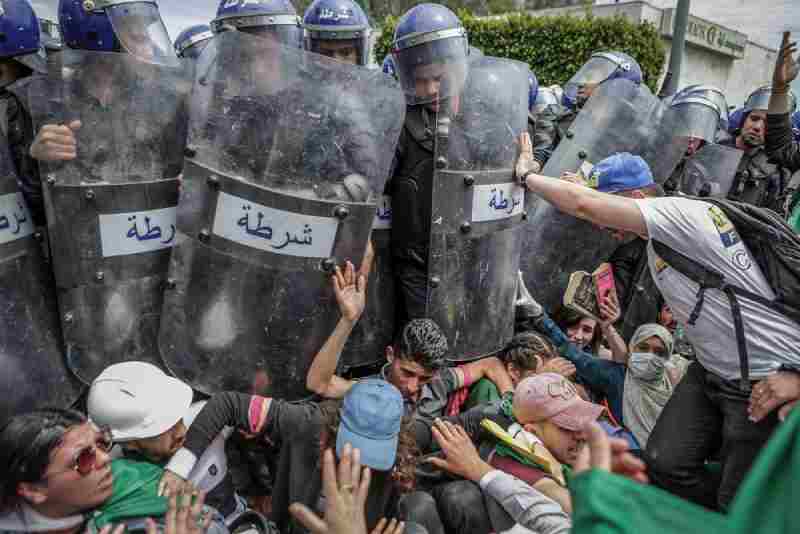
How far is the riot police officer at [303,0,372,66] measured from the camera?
10.1 ft

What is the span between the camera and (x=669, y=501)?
0.92 m

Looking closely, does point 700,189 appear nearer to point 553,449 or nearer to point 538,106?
point 538,106

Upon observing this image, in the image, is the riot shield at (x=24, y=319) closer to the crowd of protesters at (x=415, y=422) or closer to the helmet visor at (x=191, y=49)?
the crowd of protesters at (x=415, y=422)

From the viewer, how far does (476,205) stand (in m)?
2.94

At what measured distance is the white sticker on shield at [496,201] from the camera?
2.94m

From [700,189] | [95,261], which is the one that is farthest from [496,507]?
[700,189]

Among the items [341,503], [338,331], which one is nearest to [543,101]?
[338,331]

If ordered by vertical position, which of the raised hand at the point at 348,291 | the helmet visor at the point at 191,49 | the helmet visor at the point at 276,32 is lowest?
the raised hand at the point at 348,291

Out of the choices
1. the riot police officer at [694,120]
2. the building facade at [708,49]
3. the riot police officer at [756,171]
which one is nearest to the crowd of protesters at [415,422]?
the riot police officer at [694,120]

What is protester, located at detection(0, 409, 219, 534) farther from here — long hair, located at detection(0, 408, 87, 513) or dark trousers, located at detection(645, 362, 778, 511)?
dark trousers, located at detection(645, 362, 778, 511)

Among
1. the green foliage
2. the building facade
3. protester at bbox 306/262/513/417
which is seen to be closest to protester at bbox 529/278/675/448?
protester at bbox 306/262/513/417

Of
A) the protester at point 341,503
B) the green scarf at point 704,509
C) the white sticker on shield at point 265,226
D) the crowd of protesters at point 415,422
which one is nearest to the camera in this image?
the green scarf at point 704,509

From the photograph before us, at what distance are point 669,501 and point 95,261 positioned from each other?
7.16ft

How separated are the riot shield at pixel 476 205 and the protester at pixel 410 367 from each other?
0.35 feet
